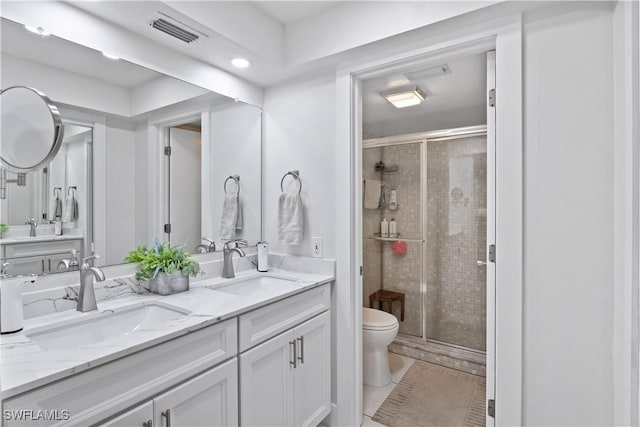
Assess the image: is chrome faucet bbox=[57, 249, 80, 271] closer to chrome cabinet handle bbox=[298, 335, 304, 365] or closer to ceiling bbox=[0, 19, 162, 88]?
ceiling bbox=[0, 19, 162, 88]

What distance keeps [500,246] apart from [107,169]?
1.87 meters

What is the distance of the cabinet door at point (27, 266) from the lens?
1314 millimetres

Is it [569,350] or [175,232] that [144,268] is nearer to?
[175,232]

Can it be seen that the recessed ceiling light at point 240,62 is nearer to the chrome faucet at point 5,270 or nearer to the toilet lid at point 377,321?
the chrome faucet at point 5,270

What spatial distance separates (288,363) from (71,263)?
3.55 ft

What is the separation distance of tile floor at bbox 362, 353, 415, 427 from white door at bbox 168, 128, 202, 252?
1.52m

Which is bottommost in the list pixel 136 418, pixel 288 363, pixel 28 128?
pixel 288 363

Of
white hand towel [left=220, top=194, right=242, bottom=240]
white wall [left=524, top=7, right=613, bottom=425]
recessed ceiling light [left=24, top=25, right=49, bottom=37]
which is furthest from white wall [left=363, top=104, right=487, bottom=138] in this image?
recessed ceiling light [left=24, top=25, right=49, bottom=37]

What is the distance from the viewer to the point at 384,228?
11.5ft

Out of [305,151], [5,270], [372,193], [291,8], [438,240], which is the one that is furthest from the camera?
[372,193]

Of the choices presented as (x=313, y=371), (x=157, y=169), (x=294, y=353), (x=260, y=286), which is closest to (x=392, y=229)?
(x=260, y=286)

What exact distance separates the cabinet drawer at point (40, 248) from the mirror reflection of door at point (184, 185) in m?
0.45

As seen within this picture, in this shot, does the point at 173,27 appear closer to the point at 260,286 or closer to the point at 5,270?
the point at 5,270

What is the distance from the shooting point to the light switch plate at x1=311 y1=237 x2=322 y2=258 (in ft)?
6.87
